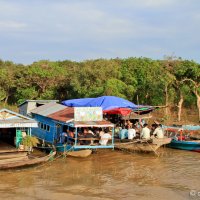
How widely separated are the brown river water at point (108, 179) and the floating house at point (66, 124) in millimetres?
863

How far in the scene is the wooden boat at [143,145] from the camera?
1924cm

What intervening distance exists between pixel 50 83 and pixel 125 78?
23.2 feet

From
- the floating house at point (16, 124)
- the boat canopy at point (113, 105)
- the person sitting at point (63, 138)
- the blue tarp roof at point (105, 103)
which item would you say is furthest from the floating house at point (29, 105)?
the floating house at point (16, 124)

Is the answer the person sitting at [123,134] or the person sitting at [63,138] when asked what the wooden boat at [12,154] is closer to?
the person sitting at [63,138]

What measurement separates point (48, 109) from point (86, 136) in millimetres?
4531

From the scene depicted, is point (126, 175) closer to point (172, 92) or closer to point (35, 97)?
point (172, 92)

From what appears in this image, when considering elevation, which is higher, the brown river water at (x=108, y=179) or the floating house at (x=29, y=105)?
the floating house at (x=29, y=105)

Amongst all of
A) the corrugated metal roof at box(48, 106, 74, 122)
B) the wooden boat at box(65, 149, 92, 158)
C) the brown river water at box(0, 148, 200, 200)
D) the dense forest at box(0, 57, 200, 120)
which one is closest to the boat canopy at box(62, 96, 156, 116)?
the corrugated metal roof at box(48, 106, 74, 122)

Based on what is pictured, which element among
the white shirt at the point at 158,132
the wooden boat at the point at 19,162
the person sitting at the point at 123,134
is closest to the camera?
the wooden boat at the point at 19,162

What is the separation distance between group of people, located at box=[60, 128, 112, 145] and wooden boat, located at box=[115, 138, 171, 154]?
1052 millimetres

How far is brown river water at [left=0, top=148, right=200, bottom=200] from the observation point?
520 inches

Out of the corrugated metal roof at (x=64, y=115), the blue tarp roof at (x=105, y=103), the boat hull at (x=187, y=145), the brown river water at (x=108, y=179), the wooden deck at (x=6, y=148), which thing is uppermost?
the blue tarp roof at (x=105, y=103)

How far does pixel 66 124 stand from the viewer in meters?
18.5

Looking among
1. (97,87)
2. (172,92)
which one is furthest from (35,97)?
(172,92)
